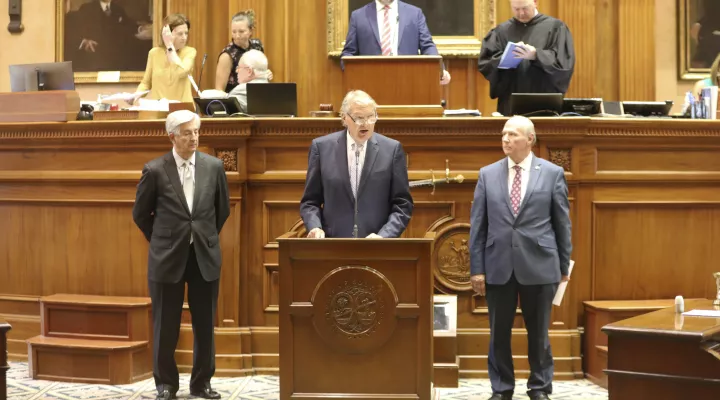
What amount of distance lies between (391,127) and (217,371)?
1.82 metres

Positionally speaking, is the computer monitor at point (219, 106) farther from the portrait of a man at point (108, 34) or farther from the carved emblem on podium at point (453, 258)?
the portrait of a man at point (108, 34)

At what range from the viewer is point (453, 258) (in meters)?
6.24

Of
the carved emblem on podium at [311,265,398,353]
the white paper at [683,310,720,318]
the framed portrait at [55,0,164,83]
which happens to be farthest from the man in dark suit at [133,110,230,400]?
the framed portrait at [55,0,164,83]

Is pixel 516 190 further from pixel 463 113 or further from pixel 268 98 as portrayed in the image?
pixel 268 98

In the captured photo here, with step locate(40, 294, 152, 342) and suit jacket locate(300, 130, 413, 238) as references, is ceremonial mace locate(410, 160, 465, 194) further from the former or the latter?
step locate(40, 294, 152, 342)

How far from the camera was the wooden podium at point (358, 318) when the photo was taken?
4.37m

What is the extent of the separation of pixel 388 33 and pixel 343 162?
265cm

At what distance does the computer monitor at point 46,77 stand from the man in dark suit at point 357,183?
2427mm

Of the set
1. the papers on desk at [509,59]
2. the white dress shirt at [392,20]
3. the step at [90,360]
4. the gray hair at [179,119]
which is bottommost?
the step at [90,360]

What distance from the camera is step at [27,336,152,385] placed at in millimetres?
6027

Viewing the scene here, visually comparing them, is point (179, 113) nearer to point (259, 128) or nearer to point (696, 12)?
point (259, 128)

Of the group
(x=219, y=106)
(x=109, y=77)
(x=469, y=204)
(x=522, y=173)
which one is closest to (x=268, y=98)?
(x=219, y=106)

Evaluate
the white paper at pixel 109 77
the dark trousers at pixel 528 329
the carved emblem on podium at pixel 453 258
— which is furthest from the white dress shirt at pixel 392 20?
the white paper at pixel 109 77

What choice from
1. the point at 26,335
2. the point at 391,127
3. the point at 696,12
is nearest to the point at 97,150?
the point at 26,335
